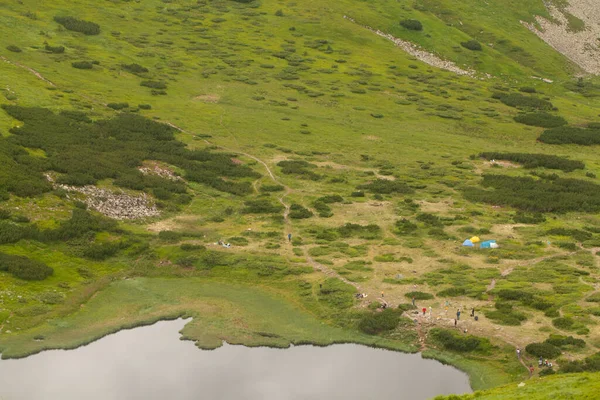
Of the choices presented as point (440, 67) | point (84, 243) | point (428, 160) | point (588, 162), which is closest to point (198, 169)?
point (84, 243)

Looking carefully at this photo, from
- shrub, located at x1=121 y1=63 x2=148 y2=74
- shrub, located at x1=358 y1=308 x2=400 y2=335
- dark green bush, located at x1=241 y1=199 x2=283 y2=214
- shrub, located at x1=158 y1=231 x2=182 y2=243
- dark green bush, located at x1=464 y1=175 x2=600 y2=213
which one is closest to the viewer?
shrub, located at x1=358 y1=308 x2=400 y2=335

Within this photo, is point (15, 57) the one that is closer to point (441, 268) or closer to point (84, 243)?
point (84, 243)

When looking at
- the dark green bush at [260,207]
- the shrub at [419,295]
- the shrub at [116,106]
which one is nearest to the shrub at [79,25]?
the shrub at [116,106]

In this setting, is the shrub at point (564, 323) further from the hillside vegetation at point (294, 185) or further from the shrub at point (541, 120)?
the shrub at point (541, 120)

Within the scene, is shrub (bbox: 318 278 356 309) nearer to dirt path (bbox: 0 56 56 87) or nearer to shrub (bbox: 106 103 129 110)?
shrub (bbox: 106 103 129 110)

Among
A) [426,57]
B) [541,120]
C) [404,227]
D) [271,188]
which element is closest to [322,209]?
[271,188]

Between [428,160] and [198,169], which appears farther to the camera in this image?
[428,160]

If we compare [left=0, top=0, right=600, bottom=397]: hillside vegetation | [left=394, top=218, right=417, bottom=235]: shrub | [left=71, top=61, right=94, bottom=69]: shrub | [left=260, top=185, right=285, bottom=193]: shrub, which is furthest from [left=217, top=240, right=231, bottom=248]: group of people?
[left=71, top=61, right=94, bottom=69]: shrub

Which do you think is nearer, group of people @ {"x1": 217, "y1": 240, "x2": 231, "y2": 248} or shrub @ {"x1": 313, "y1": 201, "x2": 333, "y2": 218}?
group of people @ {"x1": 217, "y1": 240, "x2": 231, "y2": 248}
